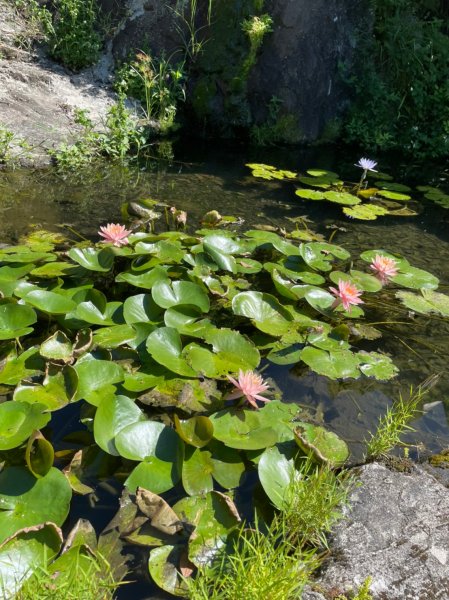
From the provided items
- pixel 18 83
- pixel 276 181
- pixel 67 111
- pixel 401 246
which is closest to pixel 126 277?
pixel 401 246

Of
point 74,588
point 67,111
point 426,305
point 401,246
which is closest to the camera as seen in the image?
point 74,588

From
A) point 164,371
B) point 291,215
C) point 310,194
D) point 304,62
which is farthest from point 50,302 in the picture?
point 304,62

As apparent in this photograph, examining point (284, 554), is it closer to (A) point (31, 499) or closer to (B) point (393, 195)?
(A) point (31, 499)

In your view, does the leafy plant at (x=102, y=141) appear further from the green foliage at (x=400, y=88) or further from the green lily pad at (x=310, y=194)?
the green foliage at (x=400, y=88)

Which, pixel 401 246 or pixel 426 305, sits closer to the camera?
pixel 426 305

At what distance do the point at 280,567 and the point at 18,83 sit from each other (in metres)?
5.35

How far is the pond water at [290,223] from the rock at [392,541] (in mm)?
244

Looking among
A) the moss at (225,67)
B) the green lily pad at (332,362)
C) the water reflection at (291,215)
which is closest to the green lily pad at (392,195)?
the water reflection at (291,215)

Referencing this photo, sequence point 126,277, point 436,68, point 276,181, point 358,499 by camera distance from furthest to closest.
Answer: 1. point 436,68
2. point 276,181
3. point 126,277
4. point 358,499

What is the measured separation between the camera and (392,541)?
1.58 metres

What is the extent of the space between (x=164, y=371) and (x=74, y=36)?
16.7ft

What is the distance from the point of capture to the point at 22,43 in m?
5.91

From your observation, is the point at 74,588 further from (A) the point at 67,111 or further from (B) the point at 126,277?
(A) the point at 67,111

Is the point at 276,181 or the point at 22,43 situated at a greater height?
the point at 22,43
